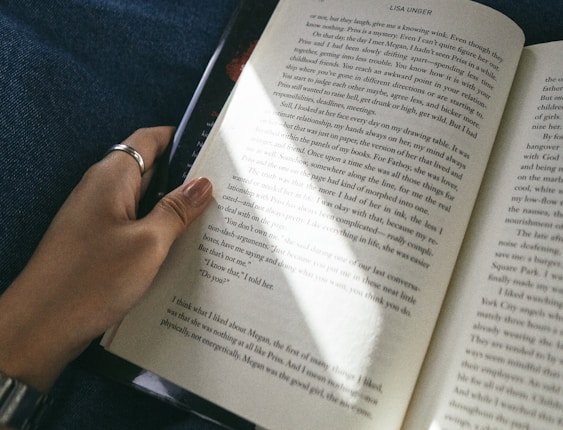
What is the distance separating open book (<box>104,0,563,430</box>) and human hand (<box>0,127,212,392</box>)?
36 millimetres

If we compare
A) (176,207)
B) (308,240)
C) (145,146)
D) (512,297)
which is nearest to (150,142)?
(145,146)

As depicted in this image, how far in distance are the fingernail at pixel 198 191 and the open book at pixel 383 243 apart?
0.05 ft

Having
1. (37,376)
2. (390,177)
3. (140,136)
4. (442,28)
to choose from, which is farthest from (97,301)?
(442,28)

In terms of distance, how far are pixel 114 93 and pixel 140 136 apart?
0.30 feet

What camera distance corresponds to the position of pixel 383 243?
50cm

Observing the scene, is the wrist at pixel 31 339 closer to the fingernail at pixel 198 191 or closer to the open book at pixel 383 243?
the open book at pixel 383 243

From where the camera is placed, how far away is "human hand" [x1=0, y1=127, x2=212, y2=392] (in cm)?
48

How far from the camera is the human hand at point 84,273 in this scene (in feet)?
1.58

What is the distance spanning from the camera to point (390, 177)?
1.73ft

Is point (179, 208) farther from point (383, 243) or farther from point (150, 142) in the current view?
point (383, 243)

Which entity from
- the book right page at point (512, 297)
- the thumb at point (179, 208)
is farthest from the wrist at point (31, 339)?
the book right page at point (512, 297)

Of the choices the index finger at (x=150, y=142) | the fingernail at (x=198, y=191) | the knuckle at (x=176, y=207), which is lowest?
the knuckle at (x=176, y=207)

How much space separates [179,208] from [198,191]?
3 centimetres

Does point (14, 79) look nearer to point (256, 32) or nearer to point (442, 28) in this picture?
point (256, 32)
